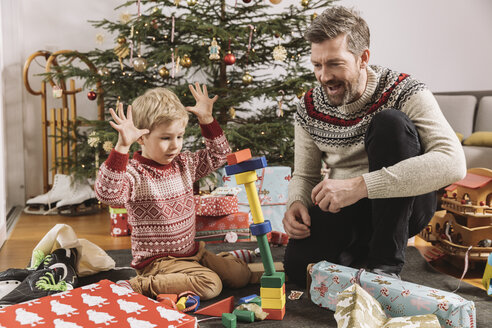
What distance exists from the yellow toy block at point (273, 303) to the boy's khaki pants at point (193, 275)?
7.6 inches

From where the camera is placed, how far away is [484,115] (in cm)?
301

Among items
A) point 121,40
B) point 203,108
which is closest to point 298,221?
point 203,108

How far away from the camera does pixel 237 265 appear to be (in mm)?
1453

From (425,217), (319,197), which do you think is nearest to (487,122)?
(425,217)

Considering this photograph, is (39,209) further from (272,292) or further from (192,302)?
(272,292)

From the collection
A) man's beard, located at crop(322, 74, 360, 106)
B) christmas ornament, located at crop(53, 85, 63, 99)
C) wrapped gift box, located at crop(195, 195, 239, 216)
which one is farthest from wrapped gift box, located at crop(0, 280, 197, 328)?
christmas ornament, located at crop(53, 85, 63, 99)

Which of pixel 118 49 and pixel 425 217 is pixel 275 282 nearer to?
pixel 425 217

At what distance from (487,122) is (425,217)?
198 centimetres

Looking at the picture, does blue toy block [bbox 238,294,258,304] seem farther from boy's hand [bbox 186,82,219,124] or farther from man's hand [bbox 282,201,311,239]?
boy's hand [bbox 186,82,219,124]

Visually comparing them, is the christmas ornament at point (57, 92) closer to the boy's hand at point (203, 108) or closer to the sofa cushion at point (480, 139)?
the boy's hand at point (203, 108)

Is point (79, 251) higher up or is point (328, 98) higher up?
point (328, 98)

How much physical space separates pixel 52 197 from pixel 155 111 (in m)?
1.56

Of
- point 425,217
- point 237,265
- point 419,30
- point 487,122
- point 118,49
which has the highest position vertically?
point 419,30

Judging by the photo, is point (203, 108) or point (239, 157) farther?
point (203, 108)
